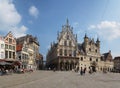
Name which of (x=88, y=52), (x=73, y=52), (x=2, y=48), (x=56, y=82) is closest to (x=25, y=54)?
(x=2, y=48)

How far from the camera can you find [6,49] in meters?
61.5

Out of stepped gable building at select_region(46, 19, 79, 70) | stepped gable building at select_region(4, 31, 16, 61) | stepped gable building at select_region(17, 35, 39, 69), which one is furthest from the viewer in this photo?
stepped gable building at select_region(46, 19, 79, 70)

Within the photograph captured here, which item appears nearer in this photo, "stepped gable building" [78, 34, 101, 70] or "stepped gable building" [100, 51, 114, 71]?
"stepped gable building" [78, 34, 101, 70]

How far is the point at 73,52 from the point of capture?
91.4 m

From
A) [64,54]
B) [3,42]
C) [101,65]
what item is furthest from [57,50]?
[3,42]

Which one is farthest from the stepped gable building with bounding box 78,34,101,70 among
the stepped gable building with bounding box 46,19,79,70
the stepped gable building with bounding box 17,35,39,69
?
the stepped gable building with bounding box 17,35,39,69

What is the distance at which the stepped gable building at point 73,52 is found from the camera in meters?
88.5

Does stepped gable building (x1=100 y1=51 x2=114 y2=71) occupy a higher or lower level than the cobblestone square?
higher

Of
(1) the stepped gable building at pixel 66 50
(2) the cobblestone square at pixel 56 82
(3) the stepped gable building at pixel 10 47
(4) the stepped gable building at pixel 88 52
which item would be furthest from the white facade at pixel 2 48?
(4) the stepped gable building at pixel 88 52

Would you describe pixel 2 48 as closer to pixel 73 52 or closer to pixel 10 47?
pixel 10 47

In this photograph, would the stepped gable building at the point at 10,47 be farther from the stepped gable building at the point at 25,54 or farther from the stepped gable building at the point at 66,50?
the stepped gable building at the point at 66,50

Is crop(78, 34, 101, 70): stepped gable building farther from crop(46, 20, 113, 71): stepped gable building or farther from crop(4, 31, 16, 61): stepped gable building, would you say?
crop(4, 31, 16, 61): stepped gable building

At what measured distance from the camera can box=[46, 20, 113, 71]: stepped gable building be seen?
88.5 meters

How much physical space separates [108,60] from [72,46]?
970 inches
